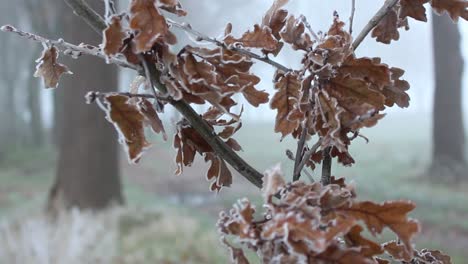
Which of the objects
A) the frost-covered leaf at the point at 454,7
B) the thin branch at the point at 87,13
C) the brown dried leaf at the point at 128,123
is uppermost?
the frost-covered leaf at the point at 454,7

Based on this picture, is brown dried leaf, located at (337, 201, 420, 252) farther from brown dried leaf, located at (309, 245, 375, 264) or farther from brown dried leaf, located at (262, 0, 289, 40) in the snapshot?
brown dried leaf, located at (262, 0, 289, 40)

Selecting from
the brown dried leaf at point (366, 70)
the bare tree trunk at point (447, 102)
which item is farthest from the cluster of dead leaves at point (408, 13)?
the bare tree trunk at point (447, 102)

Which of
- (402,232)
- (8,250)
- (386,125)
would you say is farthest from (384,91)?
(386,125)

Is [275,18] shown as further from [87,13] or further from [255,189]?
[255,189]

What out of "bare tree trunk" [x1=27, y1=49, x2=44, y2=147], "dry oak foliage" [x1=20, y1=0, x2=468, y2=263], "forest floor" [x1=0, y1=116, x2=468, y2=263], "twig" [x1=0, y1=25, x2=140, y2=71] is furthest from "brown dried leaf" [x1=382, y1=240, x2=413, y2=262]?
"bare tree trunk" [x1=27, y1=49, x2=44, y2=147]

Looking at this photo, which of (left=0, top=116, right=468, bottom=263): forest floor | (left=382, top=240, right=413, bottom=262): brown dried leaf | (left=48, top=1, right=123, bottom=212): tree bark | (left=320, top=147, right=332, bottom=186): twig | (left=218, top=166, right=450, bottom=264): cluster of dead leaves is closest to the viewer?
(left=218, top=166, right=450, bottom=264): cluster of dead leaves

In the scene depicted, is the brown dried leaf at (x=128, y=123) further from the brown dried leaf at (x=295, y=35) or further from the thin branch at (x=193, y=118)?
the brown dried leaf at (x=295, y=35)

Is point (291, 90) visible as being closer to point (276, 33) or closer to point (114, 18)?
point (276, 33)
